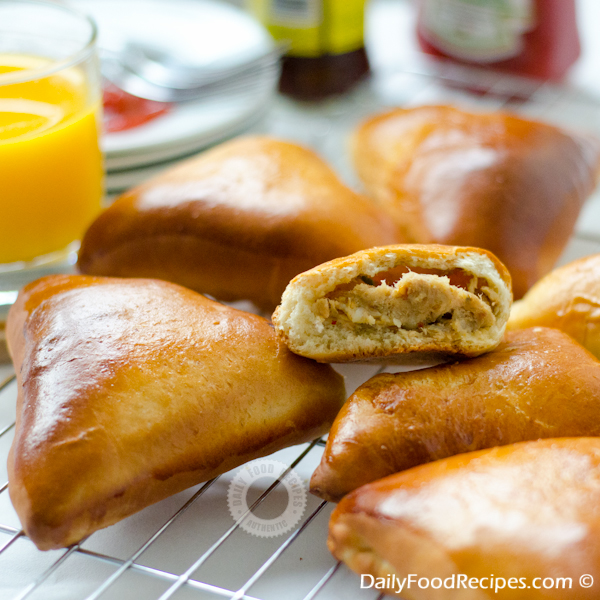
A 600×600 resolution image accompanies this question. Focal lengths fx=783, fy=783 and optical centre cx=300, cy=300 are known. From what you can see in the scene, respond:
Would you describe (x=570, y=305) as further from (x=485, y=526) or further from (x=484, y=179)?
(x=485, y=526)

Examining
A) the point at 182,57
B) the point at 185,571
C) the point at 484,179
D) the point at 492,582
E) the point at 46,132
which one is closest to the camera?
the point at 492,582

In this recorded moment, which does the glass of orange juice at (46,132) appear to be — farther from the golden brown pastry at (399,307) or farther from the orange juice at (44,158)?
the golden brown pastry at (399,307)

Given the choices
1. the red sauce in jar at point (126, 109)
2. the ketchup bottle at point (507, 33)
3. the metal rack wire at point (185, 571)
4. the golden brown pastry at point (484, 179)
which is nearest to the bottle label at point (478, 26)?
the ketchup bottle at point (507, 33)

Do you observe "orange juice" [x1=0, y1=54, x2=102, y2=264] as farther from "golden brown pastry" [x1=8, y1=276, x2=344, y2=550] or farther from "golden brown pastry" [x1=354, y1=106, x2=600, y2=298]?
"golden brown pastry" [x1=354, y1=106, x2=600, y2=298]

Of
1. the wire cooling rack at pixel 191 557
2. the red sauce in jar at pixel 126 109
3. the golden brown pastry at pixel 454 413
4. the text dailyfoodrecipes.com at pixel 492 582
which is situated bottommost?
the wire cooling rack at pixel 191 557

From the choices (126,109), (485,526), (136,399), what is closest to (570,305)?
(485,526)

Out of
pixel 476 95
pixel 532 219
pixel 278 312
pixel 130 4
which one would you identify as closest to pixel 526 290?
pixel 532 219

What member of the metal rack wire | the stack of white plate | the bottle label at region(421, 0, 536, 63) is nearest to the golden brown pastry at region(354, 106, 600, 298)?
the stack of white plate
